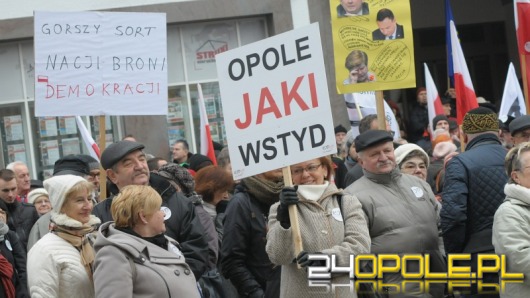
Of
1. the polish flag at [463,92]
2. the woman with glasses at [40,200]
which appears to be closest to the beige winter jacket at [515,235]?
the polish flag at [463,92]

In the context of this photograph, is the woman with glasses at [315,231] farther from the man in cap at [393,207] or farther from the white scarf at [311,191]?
the man in cap at [393,207]

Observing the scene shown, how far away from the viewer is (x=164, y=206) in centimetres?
905

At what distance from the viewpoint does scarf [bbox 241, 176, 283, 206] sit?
9484 millimetres

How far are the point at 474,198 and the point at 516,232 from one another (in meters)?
1.26

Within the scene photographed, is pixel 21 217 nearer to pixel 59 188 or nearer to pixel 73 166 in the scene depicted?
pixel 73 166

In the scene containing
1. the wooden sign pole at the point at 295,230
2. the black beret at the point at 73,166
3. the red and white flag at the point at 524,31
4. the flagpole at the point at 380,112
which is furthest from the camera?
the red and white flag at the point at 524,31

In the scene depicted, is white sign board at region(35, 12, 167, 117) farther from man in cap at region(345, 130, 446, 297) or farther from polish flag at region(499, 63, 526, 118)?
polish flag at region(499, 63, 526, 118)

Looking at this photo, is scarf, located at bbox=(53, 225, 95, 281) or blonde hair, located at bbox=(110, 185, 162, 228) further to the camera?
scarf, located at bbox=(53, 225, 95, 281)

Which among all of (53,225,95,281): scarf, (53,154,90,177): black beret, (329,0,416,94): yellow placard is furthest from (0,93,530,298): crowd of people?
(329,0,416,94): yellow placard

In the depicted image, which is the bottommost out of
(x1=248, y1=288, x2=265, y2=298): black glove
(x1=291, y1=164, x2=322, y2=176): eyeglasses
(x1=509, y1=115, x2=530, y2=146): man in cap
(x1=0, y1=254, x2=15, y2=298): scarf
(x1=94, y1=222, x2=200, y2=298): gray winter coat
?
(x1=248, y1=288, x2=265, y2=298): black glove

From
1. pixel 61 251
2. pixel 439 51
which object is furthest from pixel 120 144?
pixel 439 51

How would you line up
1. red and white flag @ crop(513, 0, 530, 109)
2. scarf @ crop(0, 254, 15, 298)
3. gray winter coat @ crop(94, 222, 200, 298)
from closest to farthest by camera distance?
gray winter coat @ crop(94, 222, 200, 298) → scarf @ crop(0, 254, 15, 298) → red and white flag @ crop(513, 0, 530, 109)

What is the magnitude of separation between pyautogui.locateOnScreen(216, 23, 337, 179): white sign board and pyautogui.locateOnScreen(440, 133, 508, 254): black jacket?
154cm

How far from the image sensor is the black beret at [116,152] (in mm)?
8977
